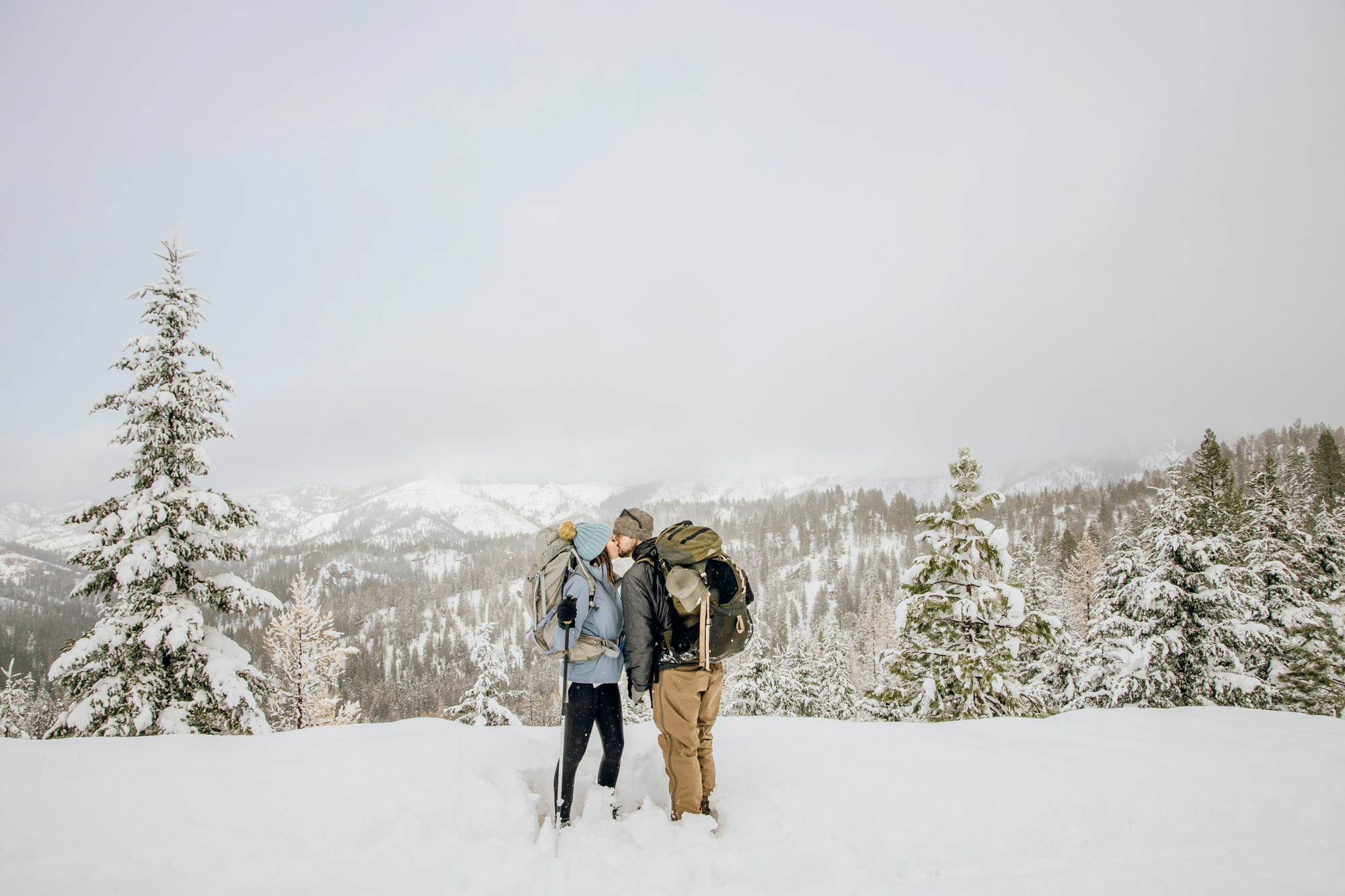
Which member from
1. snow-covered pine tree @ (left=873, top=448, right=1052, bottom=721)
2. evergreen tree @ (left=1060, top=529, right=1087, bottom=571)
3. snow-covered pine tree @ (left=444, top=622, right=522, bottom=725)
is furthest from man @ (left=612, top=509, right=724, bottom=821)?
→ evergreen tree @ (left=1060, top=529, right=1087, bottom=571)

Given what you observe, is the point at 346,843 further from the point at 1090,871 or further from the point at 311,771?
the point at 1090,871

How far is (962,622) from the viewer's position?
1165 centimetres

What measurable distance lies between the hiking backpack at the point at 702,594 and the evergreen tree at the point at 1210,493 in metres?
14.4

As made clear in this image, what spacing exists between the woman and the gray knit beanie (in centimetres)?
Result: 12

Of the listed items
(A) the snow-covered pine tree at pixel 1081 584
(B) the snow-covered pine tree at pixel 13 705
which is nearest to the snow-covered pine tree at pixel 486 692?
(B) the snow-covered pine tree at pixel 13 705

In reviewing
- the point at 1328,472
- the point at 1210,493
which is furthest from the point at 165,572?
the point at 1328,472

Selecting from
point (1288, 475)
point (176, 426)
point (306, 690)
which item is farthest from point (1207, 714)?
point (1288, 475)

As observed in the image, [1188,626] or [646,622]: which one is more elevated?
[646,622]

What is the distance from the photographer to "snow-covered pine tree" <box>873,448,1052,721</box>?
11281 millimetres

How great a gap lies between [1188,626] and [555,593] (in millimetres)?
15903

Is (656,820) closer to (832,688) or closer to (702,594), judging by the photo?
(702,594)

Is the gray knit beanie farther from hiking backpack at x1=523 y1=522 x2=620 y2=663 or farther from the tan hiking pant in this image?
the tan hiking pant

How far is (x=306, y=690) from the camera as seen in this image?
21.0 metres

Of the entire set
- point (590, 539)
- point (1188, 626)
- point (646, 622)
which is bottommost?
point (1188, 626)
